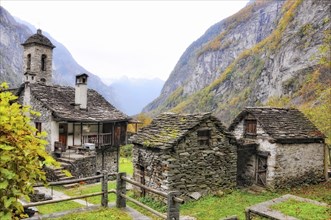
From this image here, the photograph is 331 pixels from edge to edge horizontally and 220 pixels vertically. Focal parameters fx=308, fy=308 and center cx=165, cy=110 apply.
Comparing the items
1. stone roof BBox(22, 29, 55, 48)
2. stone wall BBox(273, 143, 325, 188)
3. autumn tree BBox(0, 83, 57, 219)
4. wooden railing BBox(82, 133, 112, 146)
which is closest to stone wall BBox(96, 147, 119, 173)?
wooden railing BBox(82, 133, 112, 146)

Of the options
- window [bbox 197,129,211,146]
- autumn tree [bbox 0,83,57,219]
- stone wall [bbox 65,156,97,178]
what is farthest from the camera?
stone wall [bbox 65,156,97,178]

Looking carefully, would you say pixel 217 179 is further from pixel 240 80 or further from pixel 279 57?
pixel 240 80

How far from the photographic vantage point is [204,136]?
16703 millimetres

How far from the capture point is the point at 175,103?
339 feet

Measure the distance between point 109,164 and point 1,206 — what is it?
23650 mm

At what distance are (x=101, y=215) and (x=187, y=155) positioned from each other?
789 cm

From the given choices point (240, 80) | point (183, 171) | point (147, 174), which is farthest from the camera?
point (240, 80)

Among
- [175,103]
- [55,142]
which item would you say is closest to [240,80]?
[175,103]

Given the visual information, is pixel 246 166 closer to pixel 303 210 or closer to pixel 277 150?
pixel 277 150

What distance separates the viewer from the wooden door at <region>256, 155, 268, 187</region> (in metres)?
18.9

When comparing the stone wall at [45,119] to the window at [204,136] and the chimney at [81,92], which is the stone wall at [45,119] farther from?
the window at [204,136]

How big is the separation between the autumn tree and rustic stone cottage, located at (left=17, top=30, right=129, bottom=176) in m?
17.4

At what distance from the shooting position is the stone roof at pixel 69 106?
954 inches

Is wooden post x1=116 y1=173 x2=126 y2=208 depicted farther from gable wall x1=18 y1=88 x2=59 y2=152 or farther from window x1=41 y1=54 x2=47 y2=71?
window x1=41 y1=54 x2=47 y2=71
